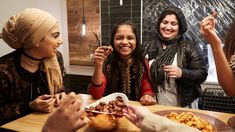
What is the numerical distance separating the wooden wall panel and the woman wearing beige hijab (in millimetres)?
1894

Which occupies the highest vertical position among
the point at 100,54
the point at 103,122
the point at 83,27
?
the point at 83,27

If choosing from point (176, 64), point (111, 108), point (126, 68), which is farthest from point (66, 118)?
point (176, 64)

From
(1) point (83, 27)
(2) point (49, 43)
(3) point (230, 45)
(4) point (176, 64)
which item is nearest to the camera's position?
(3) point (230, 45)

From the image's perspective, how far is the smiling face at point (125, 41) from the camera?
1869mm

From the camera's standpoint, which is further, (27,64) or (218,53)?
(27,64)

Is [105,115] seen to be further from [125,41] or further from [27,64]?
[125,41]

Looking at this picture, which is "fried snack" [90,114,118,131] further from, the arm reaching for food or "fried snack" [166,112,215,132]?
"fried snack" [166,112,215,132]

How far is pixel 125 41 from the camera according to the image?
6.11ft

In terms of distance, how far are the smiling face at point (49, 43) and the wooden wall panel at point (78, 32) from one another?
1.90 m

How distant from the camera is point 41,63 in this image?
1642 mm

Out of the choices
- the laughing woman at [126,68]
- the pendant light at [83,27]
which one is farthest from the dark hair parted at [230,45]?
the pendant light at [83,27]

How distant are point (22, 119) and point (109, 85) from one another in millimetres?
715

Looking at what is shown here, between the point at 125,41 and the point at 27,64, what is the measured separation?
0.71 meters

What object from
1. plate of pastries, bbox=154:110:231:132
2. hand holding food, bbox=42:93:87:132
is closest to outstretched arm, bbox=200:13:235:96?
plate of pastries, bbox=154:110:231:132
